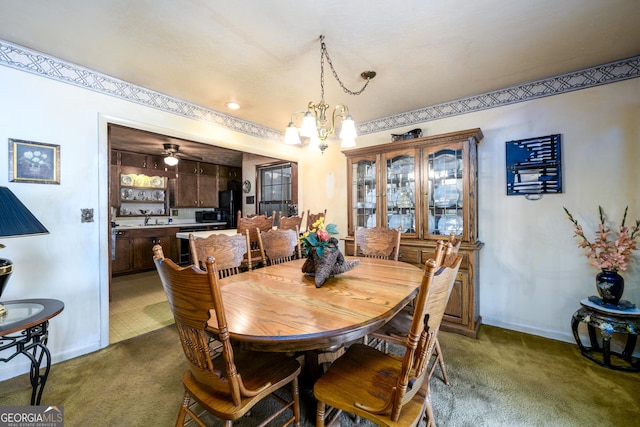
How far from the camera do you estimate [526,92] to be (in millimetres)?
2625

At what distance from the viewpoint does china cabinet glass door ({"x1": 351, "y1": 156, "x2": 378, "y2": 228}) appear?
3311mm

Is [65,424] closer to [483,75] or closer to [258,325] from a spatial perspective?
[258,325]

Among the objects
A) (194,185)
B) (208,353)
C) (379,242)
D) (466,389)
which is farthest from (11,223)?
(194,185)

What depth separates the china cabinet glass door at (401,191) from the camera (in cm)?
301

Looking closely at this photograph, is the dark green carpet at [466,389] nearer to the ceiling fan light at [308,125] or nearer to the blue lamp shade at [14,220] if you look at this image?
the blue lamp shade at [14,220]

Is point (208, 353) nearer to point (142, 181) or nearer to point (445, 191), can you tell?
point (445, 191)

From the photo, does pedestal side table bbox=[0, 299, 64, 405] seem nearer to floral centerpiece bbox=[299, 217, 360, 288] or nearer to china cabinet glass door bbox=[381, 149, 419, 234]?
floral centerpiece bbox=[299, 217, 360, 288]

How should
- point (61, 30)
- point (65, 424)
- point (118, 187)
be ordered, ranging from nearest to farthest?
point (65, 424)
point (61, 30)
point (118, 187)

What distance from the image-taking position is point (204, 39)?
1.89m

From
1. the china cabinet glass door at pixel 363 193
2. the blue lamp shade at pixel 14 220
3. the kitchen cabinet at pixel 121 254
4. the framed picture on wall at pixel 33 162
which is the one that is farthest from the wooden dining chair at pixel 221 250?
the kitchen cabinet at pixel 121 254

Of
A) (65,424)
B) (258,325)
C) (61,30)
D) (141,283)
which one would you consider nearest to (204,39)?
(61,30)

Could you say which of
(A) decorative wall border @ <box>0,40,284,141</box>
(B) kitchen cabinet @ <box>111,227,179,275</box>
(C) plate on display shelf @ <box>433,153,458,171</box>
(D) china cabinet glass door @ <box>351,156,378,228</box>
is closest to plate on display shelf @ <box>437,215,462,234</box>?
(C) plate on display shelf @ <box>433,153,458,171</box>

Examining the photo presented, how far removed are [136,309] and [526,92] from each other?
5.05 metres

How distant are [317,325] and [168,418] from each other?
4.22ft
